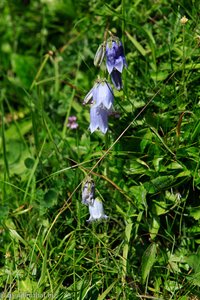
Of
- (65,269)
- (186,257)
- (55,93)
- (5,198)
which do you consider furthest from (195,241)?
(55,93)

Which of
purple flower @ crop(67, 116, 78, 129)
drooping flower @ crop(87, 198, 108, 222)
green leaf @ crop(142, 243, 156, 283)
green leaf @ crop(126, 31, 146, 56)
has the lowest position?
green leaf @ crop(142, 243, 156, 283)

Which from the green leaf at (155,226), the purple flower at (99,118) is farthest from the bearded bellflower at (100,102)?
the green leaf at (155,226)

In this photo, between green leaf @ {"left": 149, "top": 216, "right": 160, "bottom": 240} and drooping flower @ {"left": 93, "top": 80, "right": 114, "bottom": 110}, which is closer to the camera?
drooping flower @ {"left": 93, "top": 80, "right": 114, "bottom": 110}

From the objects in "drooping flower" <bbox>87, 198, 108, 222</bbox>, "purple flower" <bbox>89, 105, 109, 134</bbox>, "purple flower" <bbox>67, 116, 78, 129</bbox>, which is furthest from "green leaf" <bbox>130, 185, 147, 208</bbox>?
"purple flower" <bbox>67, 116, 78, 129</bbox>

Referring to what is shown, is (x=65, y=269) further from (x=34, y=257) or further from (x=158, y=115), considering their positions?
(x=158, y=115)

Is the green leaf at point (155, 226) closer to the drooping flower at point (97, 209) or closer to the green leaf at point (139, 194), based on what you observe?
the green leaf at point (139, 194)

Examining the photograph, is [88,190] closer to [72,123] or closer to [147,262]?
[147,262]

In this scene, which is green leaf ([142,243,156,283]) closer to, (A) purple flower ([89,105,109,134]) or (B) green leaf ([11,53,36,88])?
(A) purple flower ([89,105,109,134])

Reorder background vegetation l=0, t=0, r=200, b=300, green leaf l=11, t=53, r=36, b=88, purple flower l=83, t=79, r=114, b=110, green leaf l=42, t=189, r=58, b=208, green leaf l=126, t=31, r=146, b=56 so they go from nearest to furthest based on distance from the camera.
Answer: purple flower l=83, t=79, r=114, b=110
background vegetation l=0, t=0, r=200, b=300
green leaf l=42, t=189, r=58, b=208
green leaf l=126, t=31, r=146, b=56
green leaf l=11, t=53, r=36, b=88
